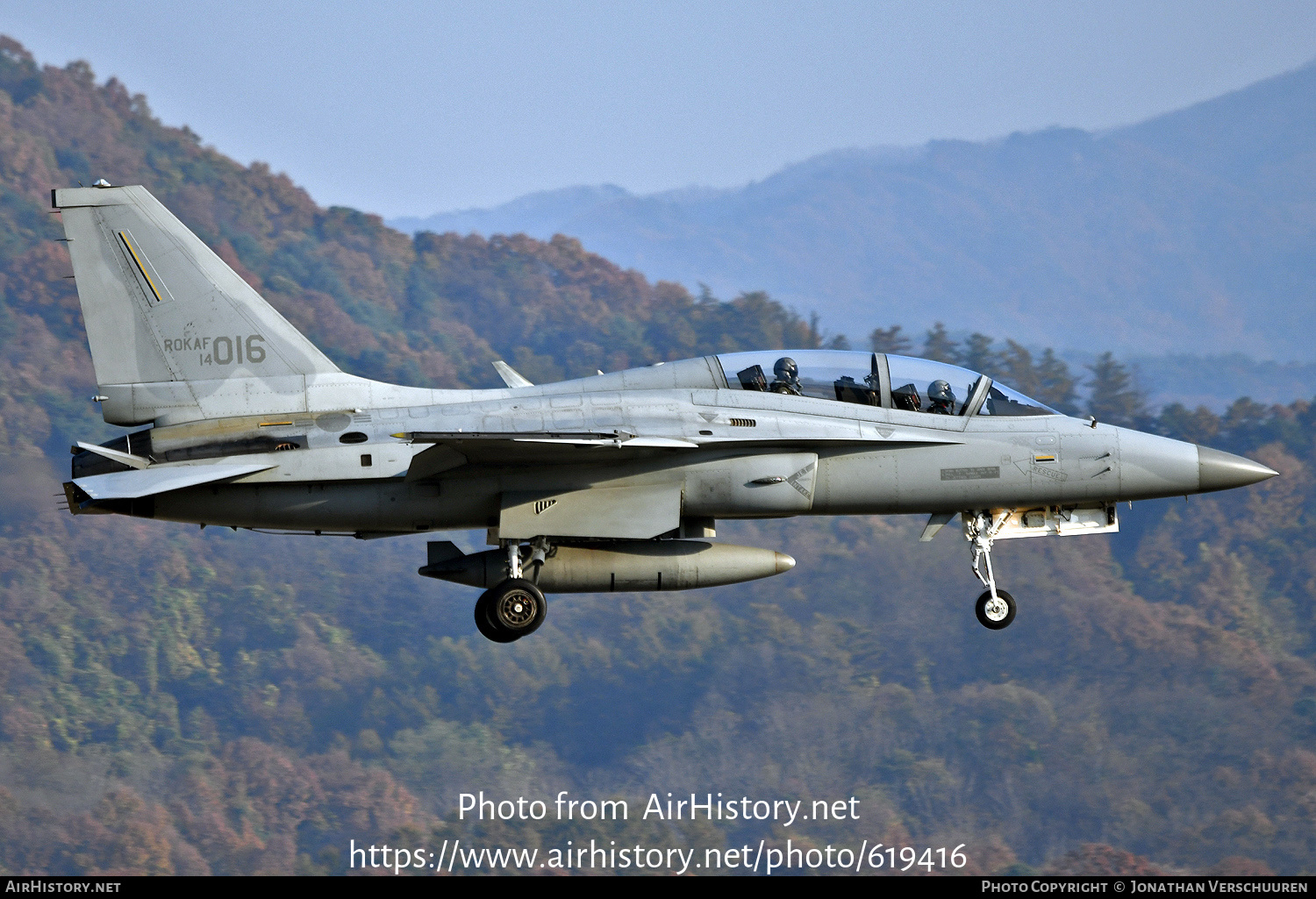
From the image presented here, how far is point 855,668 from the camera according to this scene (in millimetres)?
100125

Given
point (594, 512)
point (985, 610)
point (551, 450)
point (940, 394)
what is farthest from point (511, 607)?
point (985, 610)

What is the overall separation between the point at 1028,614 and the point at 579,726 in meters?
31.9

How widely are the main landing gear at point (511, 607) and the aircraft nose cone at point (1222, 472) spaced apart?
26.6 ft

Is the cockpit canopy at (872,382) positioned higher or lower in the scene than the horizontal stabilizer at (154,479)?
higher

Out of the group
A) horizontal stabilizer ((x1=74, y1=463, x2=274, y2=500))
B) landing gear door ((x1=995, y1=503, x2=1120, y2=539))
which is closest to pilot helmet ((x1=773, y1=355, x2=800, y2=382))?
landing gear door ((x1=995, y1=503, x2=1120, y2=539))

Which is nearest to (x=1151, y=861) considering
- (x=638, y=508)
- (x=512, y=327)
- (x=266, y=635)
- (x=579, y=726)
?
(x=579, y=726)

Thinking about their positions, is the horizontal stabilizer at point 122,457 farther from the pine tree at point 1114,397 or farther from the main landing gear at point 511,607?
the pine tree at point 1114,397

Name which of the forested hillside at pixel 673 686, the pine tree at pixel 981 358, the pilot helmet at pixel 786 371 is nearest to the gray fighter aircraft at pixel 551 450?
the pilot helmet at pixel 786 371

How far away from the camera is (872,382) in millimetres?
18000

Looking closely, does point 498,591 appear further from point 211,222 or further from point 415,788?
point 211,222

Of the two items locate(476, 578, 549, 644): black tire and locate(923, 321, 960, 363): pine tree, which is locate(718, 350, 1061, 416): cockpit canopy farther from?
locate(923, 321, 960, 363): pine tree

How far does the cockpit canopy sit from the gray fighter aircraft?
1.1 inches

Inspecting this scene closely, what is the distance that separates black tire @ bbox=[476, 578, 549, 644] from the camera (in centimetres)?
1762

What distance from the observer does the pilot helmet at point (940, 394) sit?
18078mm
